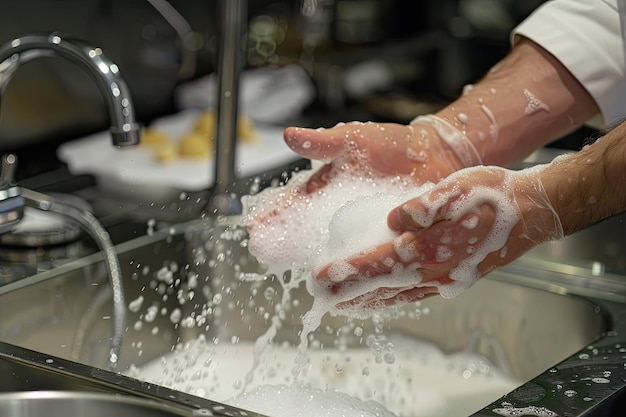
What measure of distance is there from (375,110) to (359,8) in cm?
47

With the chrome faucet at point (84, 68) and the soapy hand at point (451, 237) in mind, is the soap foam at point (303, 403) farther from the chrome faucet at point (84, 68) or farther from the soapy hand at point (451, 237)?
the chrome faucet at point (84, 68)

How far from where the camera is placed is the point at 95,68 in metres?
1.05

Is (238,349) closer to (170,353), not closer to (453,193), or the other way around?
(170,353)

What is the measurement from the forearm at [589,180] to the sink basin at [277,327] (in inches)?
8.2

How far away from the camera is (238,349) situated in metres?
1.31

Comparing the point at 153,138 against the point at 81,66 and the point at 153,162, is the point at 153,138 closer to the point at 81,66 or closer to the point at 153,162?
the point at 153,162

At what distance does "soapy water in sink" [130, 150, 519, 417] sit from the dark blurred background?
0.33 m

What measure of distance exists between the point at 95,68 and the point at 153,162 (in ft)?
2.30

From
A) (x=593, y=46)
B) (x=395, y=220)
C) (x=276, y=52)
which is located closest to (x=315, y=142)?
(x=395, y=220)

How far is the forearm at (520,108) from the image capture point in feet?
3.93

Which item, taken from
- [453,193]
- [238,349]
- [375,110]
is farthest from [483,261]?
[375,110]

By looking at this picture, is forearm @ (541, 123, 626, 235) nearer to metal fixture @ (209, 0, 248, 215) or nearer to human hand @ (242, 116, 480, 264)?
human hand @ (242, 116, 480, 264)

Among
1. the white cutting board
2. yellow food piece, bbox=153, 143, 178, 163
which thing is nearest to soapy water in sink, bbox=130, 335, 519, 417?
the white cutting board

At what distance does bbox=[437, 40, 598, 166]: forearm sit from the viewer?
3.93ft
